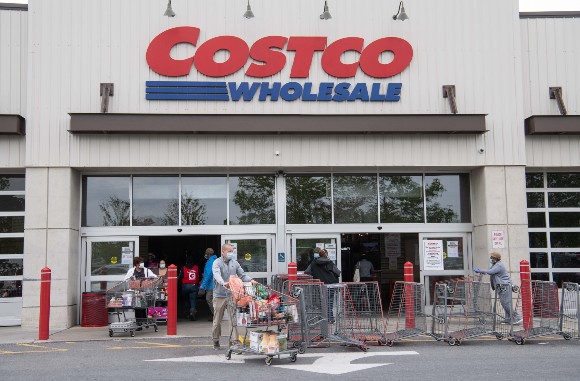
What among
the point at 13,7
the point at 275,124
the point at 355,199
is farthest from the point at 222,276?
the point at 13,7

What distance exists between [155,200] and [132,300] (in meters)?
3.51

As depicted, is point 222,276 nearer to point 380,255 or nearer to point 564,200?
point 380,255

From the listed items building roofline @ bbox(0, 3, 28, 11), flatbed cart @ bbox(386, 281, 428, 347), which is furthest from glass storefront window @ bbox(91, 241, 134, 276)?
flatbed cart @ bbox(386, 281, 428, 347)

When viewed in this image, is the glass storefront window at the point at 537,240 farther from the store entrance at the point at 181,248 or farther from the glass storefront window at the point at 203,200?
the store entrance at the point at 181,248

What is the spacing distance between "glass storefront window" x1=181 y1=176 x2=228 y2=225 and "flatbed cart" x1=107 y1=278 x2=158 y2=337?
2.61 meters

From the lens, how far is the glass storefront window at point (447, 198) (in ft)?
56.9

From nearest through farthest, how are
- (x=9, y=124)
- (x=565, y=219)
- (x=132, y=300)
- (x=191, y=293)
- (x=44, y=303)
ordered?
1. (x=44, y=303)
2. (x=132, y=300)
3. (x=9, y=124)
4. (x=191, y=293)
5. (x=565, y=219)

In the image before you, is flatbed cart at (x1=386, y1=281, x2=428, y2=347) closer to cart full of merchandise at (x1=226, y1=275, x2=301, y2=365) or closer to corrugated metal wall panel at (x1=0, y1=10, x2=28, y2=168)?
cart full of merchandise at (x1=226, y1=275, x2=301, y2=365)

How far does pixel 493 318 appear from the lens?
41.2 ft

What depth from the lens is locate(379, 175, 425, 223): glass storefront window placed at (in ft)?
56.4

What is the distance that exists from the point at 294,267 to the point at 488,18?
8342 millimetres

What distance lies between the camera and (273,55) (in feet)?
53.6

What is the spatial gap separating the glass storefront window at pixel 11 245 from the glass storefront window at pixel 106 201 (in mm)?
1790

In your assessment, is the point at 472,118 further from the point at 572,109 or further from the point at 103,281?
the point at 103,281
